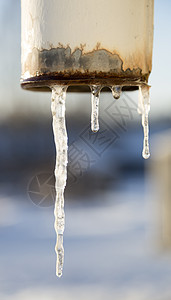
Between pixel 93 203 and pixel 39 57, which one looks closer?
pixel 39 57

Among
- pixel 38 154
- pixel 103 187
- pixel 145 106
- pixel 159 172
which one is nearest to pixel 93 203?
pixel 103 187

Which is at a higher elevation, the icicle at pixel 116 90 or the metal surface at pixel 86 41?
the metal surface at pixel 86 41

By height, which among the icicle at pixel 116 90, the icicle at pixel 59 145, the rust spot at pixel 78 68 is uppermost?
the rust spot at pixel 78 68

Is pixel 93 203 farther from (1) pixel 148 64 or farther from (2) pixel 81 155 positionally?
(1) pixel 148 64

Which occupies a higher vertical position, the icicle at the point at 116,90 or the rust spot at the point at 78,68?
the rust spot at the point at 78,68

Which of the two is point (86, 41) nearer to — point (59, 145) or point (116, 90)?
point (116, 90)

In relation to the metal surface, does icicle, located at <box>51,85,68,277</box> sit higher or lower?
lower

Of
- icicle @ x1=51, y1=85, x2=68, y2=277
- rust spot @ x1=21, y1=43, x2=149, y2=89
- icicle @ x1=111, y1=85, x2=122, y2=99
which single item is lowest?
icicle @ x1=51, y1=85, x2=68, y2=277

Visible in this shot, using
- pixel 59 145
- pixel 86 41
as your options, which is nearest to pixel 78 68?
pixel 86 41

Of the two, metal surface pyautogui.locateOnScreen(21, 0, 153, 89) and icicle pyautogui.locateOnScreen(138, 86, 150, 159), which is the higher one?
metal surface pyautogui.locateOnScreen(21, 0, 153, 89)
